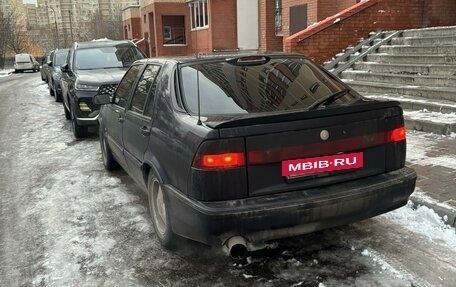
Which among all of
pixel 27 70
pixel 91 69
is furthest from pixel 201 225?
pixel 27 70

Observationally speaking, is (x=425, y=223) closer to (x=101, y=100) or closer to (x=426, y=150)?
(x=426, y=150)

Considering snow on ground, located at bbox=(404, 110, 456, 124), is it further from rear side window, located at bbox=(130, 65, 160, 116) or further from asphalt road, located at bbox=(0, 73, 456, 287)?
rear side window, located at bbox=(130, 65, 160, 116)

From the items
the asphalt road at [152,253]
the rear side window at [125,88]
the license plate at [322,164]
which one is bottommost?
the asphalt road at [152,253]

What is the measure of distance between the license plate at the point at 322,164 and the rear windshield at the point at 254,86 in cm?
46

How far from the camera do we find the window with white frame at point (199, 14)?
1075 inches

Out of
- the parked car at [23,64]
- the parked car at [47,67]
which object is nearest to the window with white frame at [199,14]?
the parked car at [47,67]

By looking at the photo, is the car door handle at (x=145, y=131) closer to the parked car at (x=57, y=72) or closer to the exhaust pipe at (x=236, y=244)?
the exhaust pipe at (x=236, y=244)

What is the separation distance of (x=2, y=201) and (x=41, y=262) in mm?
2009

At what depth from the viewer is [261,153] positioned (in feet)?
9.94

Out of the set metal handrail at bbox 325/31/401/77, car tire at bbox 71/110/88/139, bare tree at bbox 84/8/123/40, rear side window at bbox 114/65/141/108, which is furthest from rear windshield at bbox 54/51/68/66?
bare tree at bbox 84/8/123/40

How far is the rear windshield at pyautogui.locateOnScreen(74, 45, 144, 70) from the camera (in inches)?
386

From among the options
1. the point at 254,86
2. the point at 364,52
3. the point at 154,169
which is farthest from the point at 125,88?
the point at 364,52

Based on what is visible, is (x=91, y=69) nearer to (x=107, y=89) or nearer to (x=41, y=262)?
(x=107, y=89)

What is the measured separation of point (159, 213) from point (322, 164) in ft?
5.12
